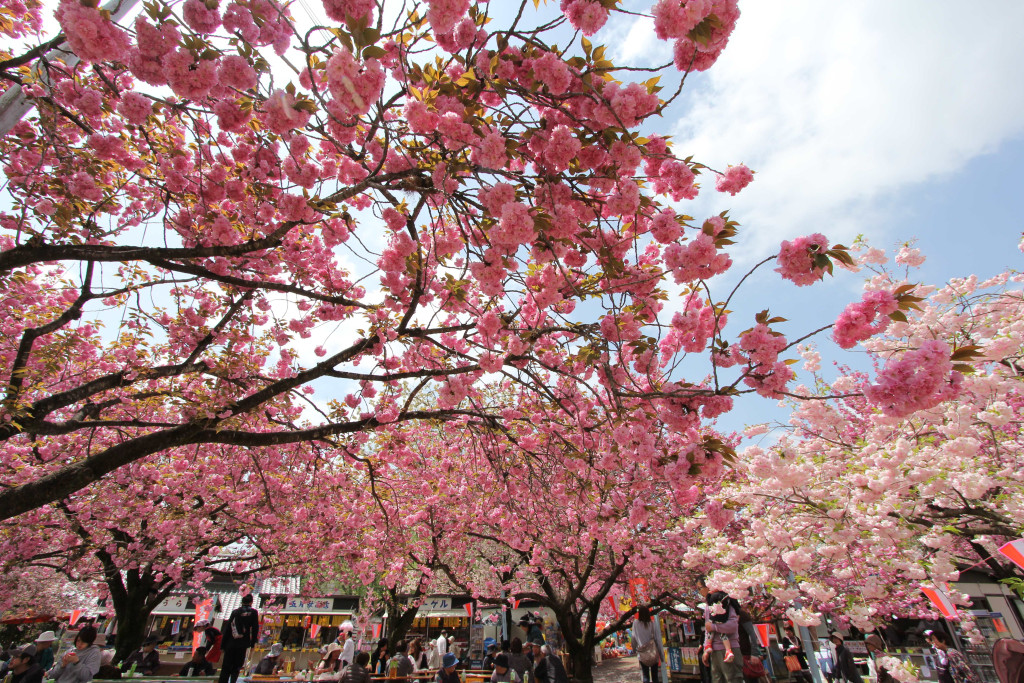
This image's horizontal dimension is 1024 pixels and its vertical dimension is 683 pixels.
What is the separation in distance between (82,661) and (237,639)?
1951 mm

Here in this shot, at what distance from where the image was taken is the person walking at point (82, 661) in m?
4.88

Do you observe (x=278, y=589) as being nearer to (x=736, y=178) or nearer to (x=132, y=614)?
(x=132, y=614)

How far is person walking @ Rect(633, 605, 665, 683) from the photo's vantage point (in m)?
8.37

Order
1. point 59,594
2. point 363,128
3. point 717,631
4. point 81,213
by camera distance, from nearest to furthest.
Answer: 1. point 363,128
2. point 81,213
3. point 717,631
4. point 59,594

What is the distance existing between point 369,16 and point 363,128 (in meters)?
1.51

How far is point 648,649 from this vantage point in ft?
27.7

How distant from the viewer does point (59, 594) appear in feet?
75.7

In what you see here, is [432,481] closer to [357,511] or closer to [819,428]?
[357,511]

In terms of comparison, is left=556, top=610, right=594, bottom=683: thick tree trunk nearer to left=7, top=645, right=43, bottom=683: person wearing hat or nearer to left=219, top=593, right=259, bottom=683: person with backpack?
left=219, top=593, right=259, bottom=683: person with backpack

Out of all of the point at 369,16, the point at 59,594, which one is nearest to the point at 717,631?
the point at 369,16

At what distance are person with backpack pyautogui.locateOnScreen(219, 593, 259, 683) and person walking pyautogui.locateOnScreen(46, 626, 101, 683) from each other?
5.77ft

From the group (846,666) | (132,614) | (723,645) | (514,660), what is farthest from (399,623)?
(846,666)

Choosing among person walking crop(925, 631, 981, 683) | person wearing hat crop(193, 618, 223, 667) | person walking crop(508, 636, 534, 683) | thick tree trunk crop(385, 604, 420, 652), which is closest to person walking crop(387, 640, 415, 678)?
person walking crop(508, 636, 534, 683)

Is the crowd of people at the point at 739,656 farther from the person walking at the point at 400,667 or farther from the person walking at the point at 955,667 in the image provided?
the person walking at the point at 400,667
